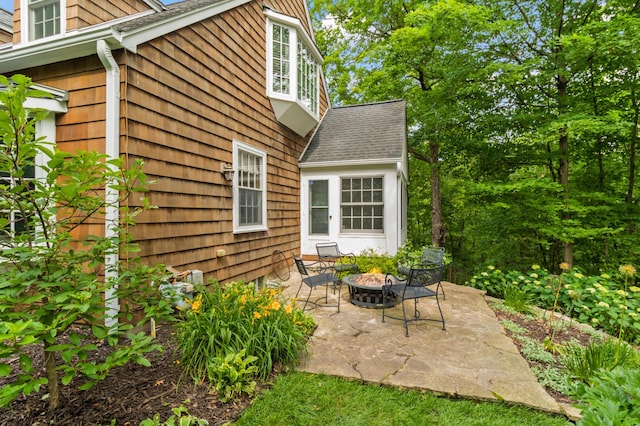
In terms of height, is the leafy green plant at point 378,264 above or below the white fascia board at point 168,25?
below

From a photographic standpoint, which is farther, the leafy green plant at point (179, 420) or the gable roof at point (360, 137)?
the gable roof at point (360, 137)

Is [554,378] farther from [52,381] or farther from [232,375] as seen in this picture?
[52,381]

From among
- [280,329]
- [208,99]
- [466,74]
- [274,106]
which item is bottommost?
[280,329]

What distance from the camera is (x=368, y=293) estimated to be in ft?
14.8

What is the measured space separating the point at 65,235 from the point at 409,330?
11.5 feet

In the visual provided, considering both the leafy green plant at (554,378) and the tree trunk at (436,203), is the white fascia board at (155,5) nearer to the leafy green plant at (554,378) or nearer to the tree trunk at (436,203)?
the leafy green plant at (554,378)

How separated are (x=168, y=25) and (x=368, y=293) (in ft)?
14.9

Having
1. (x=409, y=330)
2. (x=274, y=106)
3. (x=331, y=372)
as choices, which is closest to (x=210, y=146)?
(x=274, y=106)

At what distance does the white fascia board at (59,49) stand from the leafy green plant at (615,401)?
4.60 m

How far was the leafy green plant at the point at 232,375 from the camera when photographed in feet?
7.59

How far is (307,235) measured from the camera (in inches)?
303

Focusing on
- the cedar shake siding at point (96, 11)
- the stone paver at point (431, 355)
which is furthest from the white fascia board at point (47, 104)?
the stone paver at point (431, 355)

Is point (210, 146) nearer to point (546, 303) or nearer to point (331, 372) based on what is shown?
point (331, 372)

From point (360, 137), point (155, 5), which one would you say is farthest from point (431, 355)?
point (155, 5)
